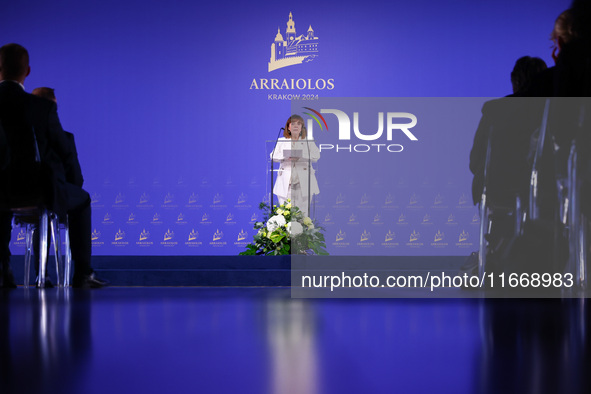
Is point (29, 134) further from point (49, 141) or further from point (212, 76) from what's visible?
point (212, 76)

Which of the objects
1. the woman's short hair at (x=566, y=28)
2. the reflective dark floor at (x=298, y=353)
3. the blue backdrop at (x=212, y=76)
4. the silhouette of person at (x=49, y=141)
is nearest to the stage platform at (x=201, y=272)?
the blue backdrop at (x=212, y=76)

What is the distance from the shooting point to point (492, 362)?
476 mm

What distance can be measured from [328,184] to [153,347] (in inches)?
37.8

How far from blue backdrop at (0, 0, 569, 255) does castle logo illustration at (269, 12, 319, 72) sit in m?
0.02

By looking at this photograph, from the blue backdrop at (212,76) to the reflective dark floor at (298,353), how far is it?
5504mm

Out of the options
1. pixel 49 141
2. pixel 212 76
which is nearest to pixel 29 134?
pixel 49 141

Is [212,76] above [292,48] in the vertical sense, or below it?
below

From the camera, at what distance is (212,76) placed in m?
6.57

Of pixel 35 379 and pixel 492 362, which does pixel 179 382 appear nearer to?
pixel 35 379

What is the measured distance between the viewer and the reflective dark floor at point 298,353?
383 millimetres

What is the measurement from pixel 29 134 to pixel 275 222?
220 centimetres

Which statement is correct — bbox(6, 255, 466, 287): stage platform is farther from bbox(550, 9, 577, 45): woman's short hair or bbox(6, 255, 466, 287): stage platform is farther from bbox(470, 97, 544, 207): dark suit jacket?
bbox(550, 9, 577, 45): woman's short hair

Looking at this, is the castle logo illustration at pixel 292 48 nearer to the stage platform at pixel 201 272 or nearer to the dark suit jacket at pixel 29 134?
the stage platform at pixel 201 272

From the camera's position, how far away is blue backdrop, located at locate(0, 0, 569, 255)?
6387mm
